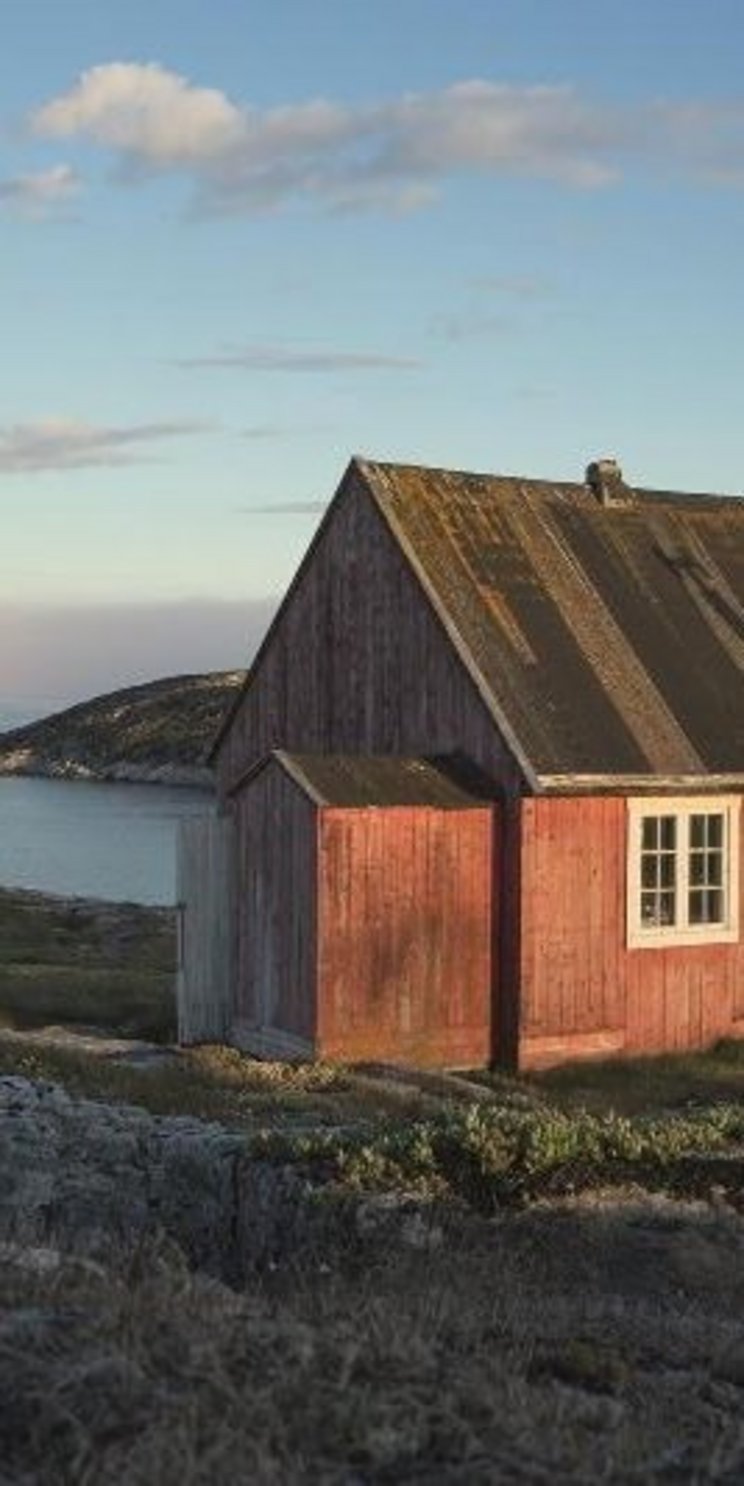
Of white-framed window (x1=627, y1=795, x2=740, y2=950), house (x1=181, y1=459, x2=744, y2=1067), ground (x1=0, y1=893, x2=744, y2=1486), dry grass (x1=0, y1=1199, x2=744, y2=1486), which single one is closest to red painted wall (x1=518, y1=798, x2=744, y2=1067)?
house (x1=181, y1=459, x2=744, y2=1067)

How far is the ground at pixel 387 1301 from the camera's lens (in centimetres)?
562

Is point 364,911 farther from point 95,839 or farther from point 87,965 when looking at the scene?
point 95,839

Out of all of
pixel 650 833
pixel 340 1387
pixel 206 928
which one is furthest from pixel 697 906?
pixel 340 1387

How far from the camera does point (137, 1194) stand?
37.4 ft

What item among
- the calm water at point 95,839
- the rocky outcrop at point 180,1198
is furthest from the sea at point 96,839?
the rocky outcrop at point 180,1198

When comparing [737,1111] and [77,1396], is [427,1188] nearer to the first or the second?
[737,1111]

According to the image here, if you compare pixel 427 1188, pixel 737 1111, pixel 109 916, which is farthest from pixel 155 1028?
pixel 109 916

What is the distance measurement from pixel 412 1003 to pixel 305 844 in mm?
2160

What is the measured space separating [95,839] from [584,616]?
225 feet

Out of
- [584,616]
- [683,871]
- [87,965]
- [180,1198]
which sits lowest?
[87,965]

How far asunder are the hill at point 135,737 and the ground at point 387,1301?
12926 cm

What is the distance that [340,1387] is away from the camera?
19.5ft

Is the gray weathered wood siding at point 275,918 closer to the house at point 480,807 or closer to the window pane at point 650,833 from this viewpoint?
the house at point 480,807

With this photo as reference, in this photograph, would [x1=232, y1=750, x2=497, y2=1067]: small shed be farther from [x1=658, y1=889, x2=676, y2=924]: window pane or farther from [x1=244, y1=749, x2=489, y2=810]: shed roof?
[x1=658, y1=889, x2=676, y2=924]: window pane
